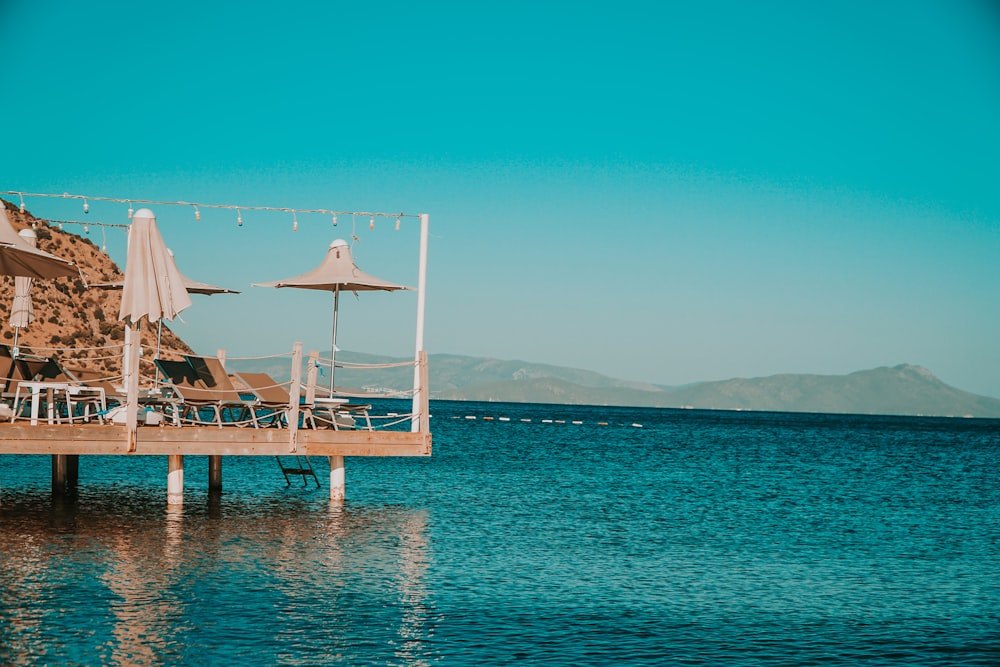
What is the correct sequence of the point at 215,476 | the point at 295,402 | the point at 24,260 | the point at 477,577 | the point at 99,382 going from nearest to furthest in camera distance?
the point at 477,577
the point at 24,260
the point at 295,402
the point at 99,382
the point at 215,476

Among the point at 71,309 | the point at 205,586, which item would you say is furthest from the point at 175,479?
the point at 71,309

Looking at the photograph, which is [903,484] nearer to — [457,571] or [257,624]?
[457,571]

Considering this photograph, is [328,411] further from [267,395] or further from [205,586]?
[205,586]

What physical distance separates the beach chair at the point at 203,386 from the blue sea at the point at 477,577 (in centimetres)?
186

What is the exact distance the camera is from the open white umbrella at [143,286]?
589 inches

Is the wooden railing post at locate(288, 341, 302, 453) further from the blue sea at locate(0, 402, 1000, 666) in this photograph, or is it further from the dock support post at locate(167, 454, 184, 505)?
the dock support post at locate(167, 454, 184, 505)

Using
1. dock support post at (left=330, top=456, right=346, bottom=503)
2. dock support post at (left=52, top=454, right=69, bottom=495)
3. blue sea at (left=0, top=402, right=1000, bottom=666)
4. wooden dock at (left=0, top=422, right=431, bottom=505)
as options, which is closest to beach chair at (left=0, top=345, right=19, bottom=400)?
wooden dock at (left=0, top=422, right=431, bottom=505)

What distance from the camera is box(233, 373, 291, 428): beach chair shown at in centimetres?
1688

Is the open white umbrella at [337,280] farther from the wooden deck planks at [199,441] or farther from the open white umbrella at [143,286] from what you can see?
the open white umbrella at [143,286]

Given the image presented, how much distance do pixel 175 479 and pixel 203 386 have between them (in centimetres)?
189

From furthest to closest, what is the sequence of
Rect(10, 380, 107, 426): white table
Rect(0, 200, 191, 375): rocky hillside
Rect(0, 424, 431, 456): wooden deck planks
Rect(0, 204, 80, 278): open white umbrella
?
1. Rect(0, 200, 191, 375): rocky hillside
2. Rect(0, 204, 80, 278): open white umbrella
3. Rect(10, 380, 107, 426): white table
4. Rect(0, 424, 431, 456): wooden deck planks

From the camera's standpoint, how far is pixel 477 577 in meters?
13.2

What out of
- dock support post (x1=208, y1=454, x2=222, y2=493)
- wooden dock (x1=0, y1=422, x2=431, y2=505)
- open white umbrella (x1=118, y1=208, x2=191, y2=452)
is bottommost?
dock support post (x1=208, y1=454, x2=222, y2=493)

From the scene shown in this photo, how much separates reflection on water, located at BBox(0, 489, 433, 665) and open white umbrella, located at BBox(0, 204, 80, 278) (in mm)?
3941
